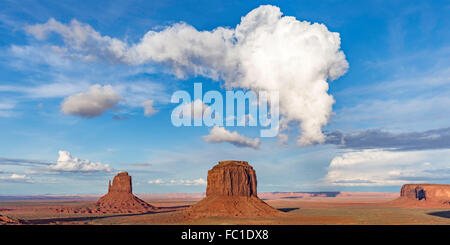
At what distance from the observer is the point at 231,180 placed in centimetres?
13812

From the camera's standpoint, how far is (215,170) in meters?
141

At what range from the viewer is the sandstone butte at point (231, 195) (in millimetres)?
126938

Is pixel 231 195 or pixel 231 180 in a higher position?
pixel 231 180

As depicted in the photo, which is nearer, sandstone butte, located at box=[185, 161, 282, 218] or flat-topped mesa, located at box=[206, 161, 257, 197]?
sandstone butte, located at box=[185, 161, 282, 218]

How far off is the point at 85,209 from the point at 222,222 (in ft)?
350

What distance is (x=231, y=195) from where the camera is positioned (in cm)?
13738

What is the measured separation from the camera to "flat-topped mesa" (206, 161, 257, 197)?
451 feet

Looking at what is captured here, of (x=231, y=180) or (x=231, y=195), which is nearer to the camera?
(x=231, y=195)

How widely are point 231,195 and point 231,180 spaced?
18.0 feet

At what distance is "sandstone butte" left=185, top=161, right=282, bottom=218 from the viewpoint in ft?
416

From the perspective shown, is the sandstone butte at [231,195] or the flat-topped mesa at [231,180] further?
the flat-topped mesa at [231,180]

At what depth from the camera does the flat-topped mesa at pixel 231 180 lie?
137500mm
